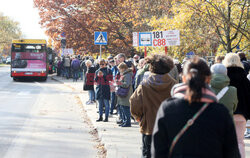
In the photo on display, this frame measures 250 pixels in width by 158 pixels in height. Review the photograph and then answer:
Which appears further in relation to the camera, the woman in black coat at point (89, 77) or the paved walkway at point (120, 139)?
the woman in black coat at point (89, 77)

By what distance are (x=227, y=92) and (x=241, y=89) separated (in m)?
0.58

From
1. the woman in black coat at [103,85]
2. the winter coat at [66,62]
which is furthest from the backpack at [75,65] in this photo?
→ the woman in black coat at [103,85]

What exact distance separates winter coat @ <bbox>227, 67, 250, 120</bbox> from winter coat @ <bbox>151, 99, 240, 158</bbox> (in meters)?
2.74

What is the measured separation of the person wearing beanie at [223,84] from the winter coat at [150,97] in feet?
1.91

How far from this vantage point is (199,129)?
2.81m

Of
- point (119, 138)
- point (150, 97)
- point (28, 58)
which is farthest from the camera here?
point (28, 58)

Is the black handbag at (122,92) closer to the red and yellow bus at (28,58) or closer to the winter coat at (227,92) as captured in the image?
the winter coat at (227,92)

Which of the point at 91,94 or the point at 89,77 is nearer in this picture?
the point at 89,77

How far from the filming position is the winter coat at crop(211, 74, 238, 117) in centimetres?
494

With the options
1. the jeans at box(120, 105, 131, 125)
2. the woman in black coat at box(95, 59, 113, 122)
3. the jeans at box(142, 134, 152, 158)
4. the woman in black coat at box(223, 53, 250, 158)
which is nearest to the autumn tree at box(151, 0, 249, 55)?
the woman in black coat at box(95, 59, 113, 122)

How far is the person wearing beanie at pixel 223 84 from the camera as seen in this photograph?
194 inches

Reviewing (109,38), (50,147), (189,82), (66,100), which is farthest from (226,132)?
(109,38)

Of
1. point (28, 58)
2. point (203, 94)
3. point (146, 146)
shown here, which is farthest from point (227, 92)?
point (28, 58)

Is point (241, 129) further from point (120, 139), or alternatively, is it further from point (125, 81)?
point (125, 81)
